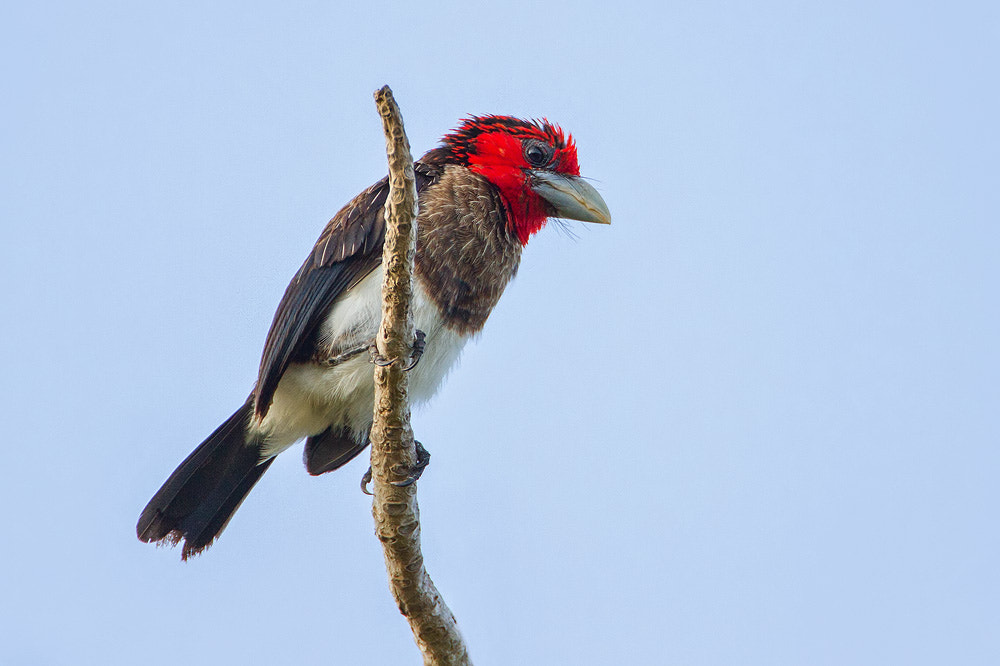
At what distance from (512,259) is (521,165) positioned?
1.72ft

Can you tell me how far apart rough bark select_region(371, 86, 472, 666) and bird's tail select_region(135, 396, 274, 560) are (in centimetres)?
124

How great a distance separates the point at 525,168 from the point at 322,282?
1132mm

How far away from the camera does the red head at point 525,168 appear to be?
493cm

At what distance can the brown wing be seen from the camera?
14.6 ft

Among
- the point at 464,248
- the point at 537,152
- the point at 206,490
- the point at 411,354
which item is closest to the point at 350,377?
the point at 464,248

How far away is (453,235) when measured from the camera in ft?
14.7

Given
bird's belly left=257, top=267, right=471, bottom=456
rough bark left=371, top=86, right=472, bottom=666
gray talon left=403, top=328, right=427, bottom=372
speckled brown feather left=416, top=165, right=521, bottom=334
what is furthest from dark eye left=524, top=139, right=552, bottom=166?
rough bark left=371, top=86, right=472, bottom=666

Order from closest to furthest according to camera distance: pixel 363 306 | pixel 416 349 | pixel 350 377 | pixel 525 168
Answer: pixel 416 349, pixel 363 306, pixel 350 377, pixel 525 168

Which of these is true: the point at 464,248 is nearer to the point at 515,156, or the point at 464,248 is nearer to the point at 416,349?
the point at 515,156

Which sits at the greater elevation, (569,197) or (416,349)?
(569,197)

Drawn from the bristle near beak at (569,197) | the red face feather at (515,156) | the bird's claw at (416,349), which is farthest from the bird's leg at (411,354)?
the bristle near beak at (569,197)

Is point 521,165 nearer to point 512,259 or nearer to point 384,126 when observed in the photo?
point 512,259

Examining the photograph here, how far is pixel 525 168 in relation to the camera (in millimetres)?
5055

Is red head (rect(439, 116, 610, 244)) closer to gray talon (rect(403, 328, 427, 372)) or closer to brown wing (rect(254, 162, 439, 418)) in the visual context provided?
brown wing (rect(254, 162, 439, 418))
